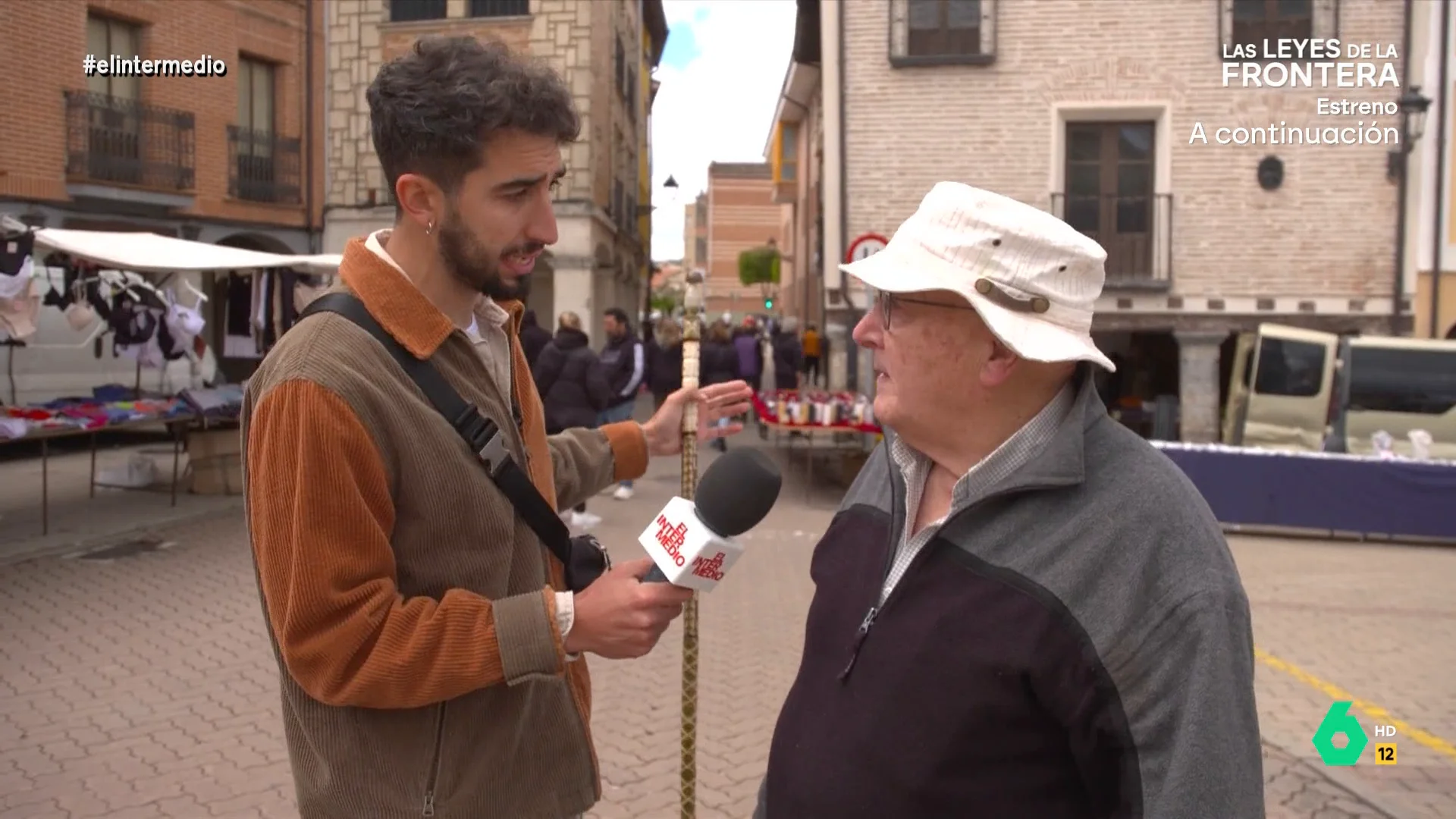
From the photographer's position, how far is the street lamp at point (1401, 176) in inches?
595

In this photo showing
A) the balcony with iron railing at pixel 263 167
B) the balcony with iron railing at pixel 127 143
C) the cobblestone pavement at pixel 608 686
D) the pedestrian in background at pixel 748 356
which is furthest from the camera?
the balcony with iron railing at pixel 263 167

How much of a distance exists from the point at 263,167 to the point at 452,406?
22.3m

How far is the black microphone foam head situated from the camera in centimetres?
192

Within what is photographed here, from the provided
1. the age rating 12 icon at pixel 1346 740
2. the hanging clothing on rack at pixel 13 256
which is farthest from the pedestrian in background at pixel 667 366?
the age rating 12 icon at pixel 1346 740

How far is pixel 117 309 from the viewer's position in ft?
36.8

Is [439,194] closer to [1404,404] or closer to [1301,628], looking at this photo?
[1301,628]

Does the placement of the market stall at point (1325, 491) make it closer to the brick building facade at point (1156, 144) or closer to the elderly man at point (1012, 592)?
the brick building facade at point (1156, 144)

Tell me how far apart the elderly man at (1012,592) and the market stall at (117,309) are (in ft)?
30.0

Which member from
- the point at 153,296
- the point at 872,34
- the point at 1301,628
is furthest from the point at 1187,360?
the point at 153,296

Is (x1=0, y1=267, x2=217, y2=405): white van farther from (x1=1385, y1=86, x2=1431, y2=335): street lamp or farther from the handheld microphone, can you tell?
(x1=1385, y1=86, x2=1431, y2=335): street lamp

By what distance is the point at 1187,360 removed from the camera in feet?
53.3

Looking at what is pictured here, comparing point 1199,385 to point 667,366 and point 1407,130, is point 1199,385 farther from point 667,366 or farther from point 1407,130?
point 667,366

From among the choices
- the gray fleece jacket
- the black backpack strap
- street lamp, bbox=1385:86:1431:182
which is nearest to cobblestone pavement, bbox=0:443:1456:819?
the black backpack strap

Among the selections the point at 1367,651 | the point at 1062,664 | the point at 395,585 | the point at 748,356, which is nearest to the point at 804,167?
the point at 748,356
